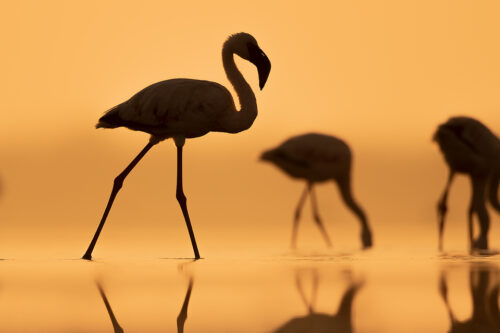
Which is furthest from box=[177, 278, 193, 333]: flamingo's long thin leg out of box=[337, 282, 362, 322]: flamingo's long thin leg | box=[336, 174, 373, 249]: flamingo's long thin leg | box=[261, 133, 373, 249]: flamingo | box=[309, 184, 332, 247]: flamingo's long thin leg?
→ box=[261, 133, 373, 249]: flamingo

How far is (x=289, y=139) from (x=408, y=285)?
10.3 m

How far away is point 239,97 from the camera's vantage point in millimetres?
11664

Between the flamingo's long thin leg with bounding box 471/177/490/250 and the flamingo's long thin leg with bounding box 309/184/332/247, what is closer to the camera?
the flamingo's long thin leg with bounding box 471/177/490/250

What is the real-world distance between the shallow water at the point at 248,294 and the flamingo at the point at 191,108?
1.42 metres

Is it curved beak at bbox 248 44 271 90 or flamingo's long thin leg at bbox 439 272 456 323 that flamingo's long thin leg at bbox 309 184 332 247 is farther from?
flamingo's long thin leg at bbox 439 272 456 323

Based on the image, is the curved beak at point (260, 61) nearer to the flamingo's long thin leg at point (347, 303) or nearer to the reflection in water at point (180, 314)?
the flamingo's long thin leg at point (347, 303)

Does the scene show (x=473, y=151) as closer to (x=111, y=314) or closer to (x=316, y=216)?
(x=316, y=216)

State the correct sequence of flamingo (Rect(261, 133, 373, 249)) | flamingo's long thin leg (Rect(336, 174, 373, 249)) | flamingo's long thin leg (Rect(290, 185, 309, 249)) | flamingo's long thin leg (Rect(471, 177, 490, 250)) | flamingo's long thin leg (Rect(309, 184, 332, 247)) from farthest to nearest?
1. flamingo (Rect(261, 133, 373, 249))
2. flamingo's long thin leg (Rect(336, 174, 373, 249))
3. flamingo's long thin leg (Rect(309, 184, 332, 247))
4. flamingo's long thin leg (Rect(290, 185, 309, 249))
5. flamingo's long thin leg (Rect(471, 177, 490, 250))

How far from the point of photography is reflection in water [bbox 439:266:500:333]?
19.2ft

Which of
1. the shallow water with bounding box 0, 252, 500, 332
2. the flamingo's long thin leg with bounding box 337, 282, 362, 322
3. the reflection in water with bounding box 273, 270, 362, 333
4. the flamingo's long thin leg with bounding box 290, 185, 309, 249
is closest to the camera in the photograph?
the reflection in water with bounding box 273, 270, 362, 333

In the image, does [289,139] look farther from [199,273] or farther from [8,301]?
[8,301]

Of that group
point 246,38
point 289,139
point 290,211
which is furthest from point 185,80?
point 290,211

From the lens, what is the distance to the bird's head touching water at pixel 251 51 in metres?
11.6

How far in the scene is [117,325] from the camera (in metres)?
5.93
